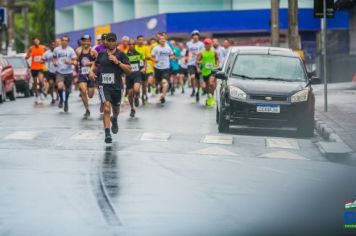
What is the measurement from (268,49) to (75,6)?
65888 millimetres

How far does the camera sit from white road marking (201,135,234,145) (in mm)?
19659

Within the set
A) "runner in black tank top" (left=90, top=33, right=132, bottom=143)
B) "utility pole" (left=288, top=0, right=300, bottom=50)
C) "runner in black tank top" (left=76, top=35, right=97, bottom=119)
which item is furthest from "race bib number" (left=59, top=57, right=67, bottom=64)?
"utility pole" (left=288, top=0, right=300, bottom=50)

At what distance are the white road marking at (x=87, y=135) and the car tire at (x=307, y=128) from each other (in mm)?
3632

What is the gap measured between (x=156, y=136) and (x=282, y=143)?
2.16 m

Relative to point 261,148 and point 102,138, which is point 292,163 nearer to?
point 261,148

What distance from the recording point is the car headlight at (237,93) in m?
21.3

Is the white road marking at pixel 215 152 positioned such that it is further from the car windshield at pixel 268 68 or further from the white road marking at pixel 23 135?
the car windshield at pixel 268 68

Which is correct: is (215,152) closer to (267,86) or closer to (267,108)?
(267,108)

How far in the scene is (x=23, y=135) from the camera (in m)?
20.3

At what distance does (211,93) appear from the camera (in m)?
31.1

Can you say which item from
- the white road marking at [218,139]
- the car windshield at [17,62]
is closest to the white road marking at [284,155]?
the white road marking at [218,139]

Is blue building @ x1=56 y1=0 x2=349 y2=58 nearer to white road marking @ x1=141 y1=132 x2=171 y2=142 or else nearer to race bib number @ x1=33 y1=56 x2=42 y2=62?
race bib number @ x1=33 y1=56 x2=42 y2=62

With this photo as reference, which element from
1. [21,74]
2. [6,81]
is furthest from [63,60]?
[21,74]

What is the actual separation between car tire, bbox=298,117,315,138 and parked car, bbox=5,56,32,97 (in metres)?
23.1
